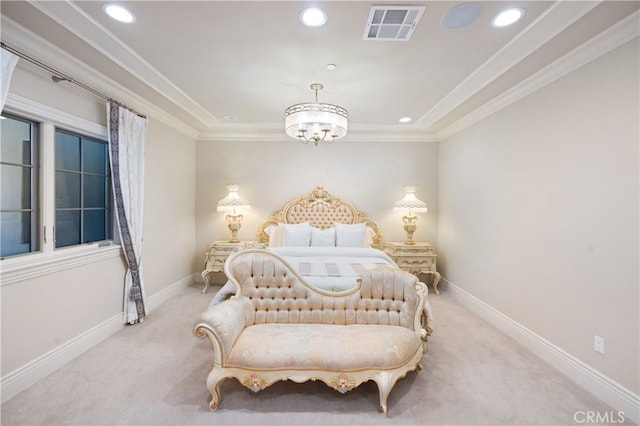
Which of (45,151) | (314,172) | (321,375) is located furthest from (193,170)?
(321,375)

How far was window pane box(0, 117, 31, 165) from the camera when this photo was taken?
6.95 ft

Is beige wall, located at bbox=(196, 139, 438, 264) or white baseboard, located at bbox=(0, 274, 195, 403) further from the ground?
beige wall, located at bbox=(196, 139, 438, 264)

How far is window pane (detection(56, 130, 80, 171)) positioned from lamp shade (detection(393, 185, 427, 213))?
4.07 m

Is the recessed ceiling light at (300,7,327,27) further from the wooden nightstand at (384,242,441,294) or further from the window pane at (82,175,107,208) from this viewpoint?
the wooden nightstand at (384,242,441,294)

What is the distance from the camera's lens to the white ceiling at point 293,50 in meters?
1.87

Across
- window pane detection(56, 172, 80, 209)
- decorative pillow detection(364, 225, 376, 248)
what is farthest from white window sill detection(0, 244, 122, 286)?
decorative pillow detection(364, 225, 376, 248)

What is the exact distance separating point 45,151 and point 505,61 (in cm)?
403

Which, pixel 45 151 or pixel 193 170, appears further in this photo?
pixel 193 170

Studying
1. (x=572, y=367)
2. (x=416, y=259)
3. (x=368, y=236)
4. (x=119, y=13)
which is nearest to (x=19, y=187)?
(x=119, y=13)

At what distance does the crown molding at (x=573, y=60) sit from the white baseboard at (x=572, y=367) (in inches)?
92.5

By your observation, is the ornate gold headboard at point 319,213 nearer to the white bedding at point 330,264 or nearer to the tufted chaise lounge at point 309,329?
the white bedding at point 330,264

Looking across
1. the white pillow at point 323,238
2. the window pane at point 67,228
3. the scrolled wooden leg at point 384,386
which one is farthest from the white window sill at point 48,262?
the scrolled wooden leg at point 384,386

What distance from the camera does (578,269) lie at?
225 centimetres

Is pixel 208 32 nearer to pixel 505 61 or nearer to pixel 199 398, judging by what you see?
pixel 505 61
